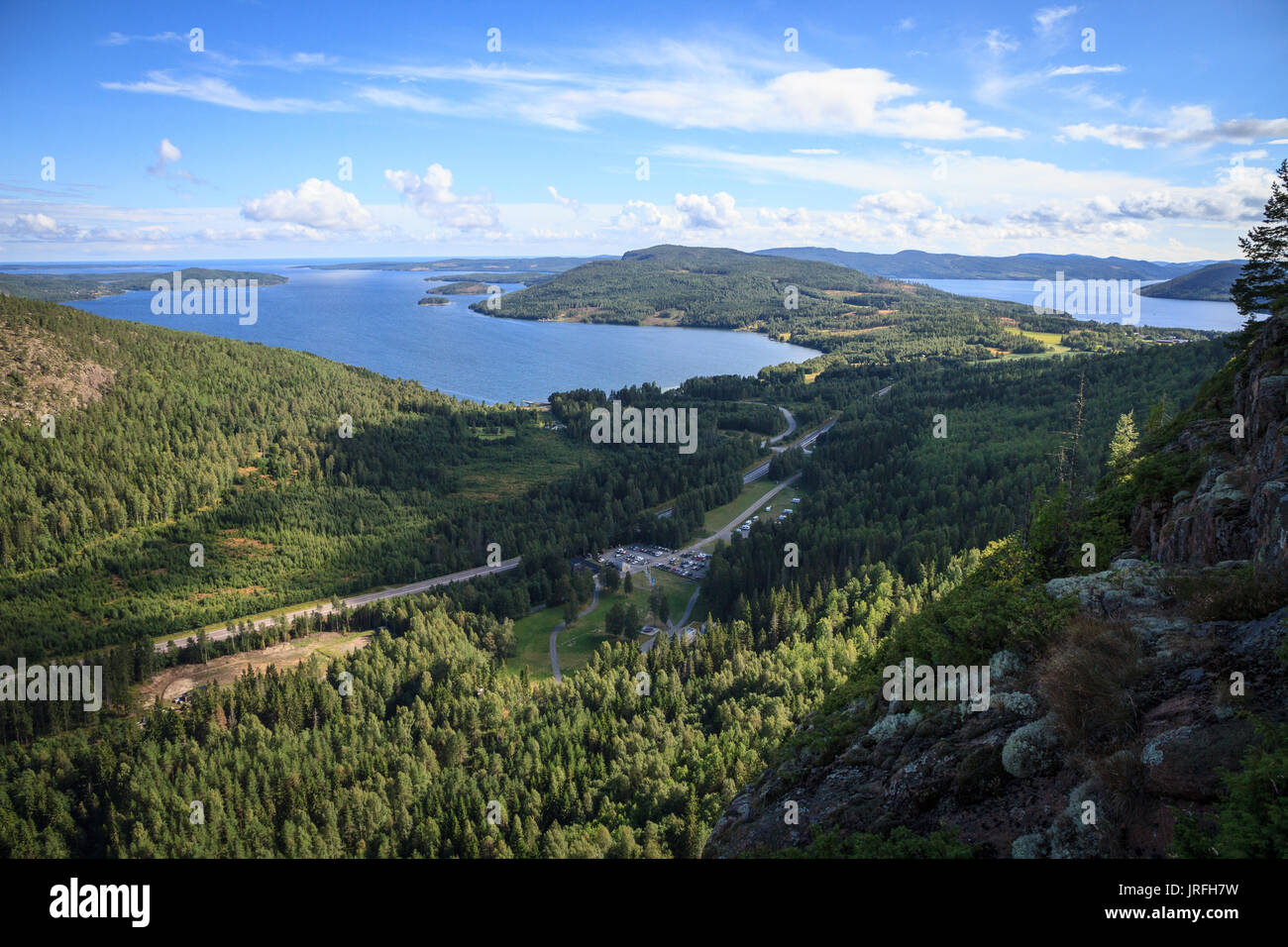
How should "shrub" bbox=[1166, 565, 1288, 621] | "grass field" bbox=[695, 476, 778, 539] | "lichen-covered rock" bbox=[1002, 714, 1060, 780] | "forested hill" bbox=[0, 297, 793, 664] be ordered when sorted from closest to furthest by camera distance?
"lichen-covered rock" bbox=[1002, 714, 1060, 780] < "shrub" bbox=[1166, 565, 1288, 621] < "forested hill" bbox=[0, 297, 793, 664] < "grass field" bbox=[695, 476, 778, 539]

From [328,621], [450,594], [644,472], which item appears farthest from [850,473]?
[328,621]

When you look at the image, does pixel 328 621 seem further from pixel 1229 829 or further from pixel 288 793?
pixel 1229 829

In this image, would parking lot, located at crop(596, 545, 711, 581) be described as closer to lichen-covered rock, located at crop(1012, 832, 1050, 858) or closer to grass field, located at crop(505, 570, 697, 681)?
grass field, located at crop(505, 570, 697, 681)

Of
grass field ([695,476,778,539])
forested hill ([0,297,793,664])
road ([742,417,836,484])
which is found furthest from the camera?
road ([742,417,836,484])

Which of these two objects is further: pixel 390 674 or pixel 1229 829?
pixel 390 674

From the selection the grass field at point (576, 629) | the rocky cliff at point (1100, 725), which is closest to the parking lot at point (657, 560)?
the grass field at point (576, 629)

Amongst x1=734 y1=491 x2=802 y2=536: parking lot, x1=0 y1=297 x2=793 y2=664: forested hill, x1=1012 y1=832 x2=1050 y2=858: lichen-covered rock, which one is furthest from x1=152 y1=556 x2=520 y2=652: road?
x1=1012 y1=832 x2=1050 y2=858: lichen-covered rock

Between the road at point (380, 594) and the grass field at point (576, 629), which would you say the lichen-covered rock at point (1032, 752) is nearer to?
the grass field at point (576, 629)
